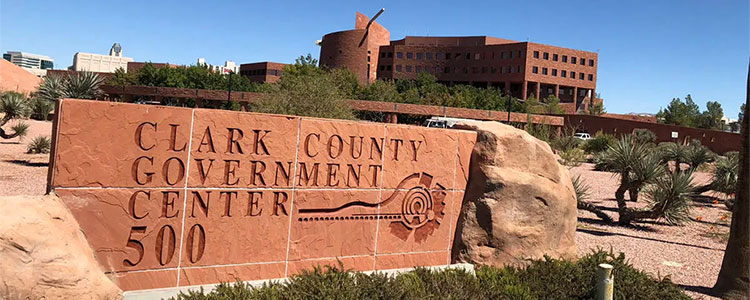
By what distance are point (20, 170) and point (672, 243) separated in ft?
57.2

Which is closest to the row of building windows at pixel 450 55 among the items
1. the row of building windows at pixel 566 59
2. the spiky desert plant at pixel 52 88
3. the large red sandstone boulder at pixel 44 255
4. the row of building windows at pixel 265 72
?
the row of building windows at pixel 566 59

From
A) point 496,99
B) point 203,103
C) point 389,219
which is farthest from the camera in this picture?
point 496,99

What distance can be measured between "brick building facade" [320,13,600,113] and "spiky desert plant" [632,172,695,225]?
210 ft

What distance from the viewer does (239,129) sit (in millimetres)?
6023

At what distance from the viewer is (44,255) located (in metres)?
4.71

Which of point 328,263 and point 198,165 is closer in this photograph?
point 198,165

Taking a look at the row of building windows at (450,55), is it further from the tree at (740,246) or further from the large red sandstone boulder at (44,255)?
the large red sandstone boulder at (44,255)

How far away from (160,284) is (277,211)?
140 cm

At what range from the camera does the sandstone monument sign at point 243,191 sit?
5.33 m

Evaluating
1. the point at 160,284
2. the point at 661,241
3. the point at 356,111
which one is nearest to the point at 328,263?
the point at 160,284

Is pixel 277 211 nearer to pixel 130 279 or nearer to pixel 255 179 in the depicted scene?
pixel 255 179

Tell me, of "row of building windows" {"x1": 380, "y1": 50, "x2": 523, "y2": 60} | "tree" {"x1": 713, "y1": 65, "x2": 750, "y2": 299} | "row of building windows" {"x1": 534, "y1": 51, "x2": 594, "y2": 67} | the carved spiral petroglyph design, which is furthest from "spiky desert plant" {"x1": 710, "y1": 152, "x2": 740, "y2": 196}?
"row of building windows" {"x1": 380, "y1": 50, "x2": 523, "y2": 60}

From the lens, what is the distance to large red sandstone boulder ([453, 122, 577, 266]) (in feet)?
25.1

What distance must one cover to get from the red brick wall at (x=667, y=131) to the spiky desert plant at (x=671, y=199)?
28941 millimetres
